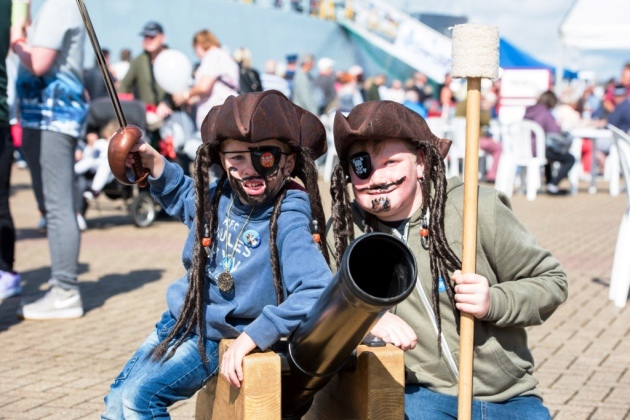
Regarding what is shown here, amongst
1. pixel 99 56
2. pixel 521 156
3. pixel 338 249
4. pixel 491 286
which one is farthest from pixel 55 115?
pixel 521 156

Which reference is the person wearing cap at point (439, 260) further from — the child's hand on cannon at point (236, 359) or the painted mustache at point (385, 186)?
the child's hand on cannon at point (236, 359)

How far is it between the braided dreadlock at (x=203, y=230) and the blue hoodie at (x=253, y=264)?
0.02 m

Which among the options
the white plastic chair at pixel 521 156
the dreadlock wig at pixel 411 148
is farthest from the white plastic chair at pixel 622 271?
the white plastic chair at pixel 521 156

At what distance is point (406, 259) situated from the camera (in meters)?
2.17

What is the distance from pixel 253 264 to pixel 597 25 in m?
17.4

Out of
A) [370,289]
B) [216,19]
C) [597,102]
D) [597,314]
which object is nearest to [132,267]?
[597,314]

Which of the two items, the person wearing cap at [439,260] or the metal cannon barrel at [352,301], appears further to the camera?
the person wearing cap at [439,260]

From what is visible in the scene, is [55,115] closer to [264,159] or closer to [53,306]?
[53,306]

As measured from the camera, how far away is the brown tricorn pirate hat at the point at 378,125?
278 centimetres

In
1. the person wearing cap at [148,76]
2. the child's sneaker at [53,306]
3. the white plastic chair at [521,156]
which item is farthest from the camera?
the white plastic chair at [521,156]

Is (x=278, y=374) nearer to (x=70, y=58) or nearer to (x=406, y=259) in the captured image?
(x=406, y=259)

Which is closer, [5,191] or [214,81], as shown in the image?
[5,191]

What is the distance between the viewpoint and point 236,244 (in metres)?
2.89

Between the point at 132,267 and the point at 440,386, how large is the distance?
5630mm
